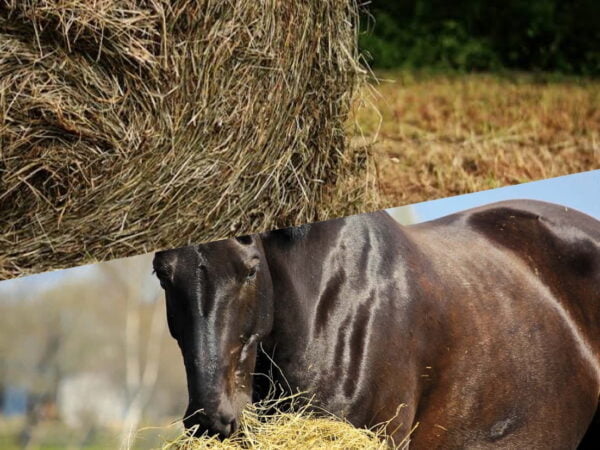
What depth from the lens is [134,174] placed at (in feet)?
8.59

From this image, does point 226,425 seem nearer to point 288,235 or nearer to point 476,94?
point 288,235

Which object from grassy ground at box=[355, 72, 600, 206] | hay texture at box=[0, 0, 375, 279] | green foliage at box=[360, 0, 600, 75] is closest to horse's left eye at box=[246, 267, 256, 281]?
hay texture at box=[0, 0, 375, 279]

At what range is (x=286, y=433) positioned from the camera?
1107 millimetres

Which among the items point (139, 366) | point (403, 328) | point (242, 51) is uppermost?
point (242, 51)

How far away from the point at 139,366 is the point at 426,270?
74cm

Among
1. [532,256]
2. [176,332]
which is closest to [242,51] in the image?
[532,256]

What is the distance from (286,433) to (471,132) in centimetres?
211

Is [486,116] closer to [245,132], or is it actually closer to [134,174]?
[245,132]

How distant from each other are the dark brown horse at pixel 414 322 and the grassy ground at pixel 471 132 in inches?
43.1

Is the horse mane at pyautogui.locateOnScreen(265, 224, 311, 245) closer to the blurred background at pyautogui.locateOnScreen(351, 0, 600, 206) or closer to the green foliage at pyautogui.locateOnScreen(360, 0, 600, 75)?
the blurred background at pyautogui.locateOnScreen(351, 0, 600, 206)

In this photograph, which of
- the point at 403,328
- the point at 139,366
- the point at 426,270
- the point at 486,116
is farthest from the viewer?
the point at 486,116

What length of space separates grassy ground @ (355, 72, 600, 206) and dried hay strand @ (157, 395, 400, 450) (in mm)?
1751

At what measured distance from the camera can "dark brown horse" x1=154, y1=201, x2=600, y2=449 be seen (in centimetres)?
110

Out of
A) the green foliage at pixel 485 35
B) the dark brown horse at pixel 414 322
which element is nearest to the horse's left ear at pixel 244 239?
the dark brown horse at pixel 414 322
